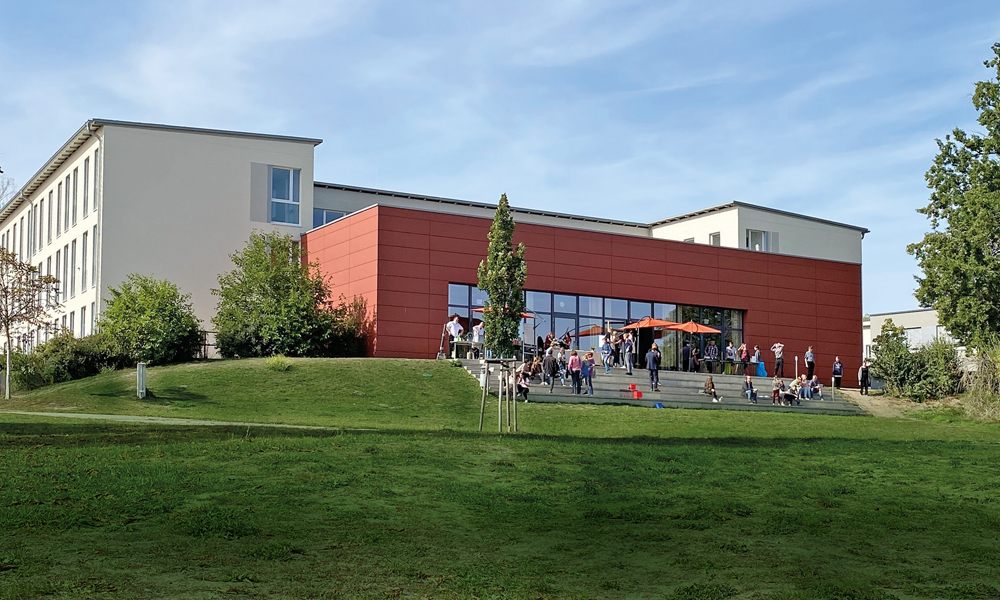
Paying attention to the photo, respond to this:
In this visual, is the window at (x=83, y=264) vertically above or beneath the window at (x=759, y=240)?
beneath

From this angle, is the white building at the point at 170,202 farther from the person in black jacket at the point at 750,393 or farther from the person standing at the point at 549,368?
the person in black jacket at the point at 750,393

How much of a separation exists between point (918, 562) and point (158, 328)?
31428 millimetres

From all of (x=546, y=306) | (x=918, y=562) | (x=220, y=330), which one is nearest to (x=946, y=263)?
(x=546, y=306)

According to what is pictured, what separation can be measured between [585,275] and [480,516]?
33212mm

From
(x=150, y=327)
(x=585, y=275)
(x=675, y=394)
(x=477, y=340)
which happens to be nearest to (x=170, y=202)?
(x=150, y=327)

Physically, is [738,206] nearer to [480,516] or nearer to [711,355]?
[711,355]

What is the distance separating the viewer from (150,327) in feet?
123

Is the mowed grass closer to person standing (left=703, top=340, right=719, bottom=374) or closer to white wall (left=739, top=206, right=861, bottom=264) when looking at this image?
person standing (left=703, top=340, right=719, bottom=374)

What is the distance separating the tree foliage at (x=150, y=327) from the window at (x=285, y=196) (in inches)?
348

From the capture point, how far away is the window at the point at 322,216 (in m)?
49.8

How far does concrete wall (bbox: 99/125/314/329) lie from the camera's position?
43875 mm

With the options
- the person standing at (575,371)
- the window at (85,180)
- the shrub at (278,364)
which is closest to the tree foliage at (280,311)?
the shrub at (278,364)

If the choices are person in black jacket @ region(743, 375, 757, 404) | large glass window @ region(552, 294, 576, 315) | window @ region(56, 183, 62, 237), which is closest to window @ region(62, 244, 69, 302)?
window @ region(56, 183, 62, 237)

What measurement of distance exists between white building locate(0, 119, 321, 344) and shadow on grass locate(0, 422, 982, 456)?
2608cm
